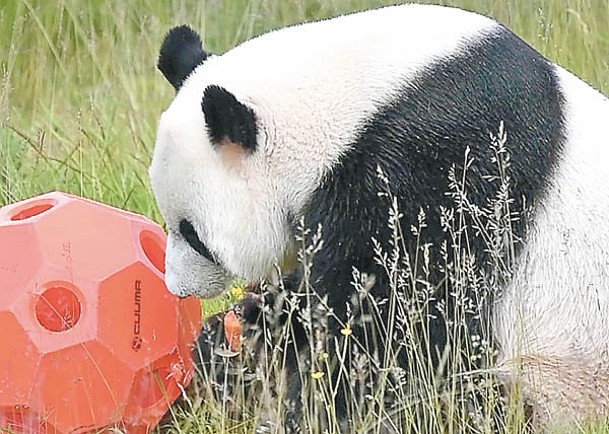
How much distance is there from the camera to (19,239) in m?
3.43

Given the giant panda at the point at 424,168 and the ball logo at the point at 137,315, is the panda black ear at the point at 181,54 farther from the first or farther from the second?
the ball logo at the point at 137,315

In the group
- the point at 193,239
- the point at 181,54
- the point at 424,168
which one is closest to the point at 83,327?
the point at 193,239

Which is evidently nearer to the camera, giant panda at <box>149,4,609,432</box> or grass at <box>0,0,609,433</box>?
giant panda at <box>149,4,609,432</box>

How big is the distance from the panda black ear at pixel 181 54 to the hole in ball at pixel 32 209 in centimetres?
53

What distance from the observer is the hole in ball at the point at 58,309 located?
3.38 m

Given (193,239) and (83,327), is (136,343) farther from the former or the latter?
(193,239)

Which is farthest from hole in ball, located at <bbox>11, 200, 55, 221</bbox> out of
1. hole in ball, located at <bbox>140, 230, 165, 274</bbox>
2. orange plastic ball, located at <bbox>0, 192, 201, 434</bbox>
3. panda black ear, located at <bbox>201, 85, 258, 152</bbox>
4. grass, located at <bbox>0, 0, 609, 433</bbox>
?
grass, located at <bbox>0, 0, 609, 433</bbox>

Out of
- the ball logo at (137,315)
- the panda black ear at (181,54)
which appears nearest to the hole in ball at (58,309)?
the ball logo at (137,315)

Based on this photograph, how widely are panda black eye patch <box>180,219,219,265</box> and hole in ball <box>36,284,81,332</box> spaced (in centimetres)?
36

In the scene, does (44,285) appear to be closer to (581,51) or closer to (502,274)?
(502,274)

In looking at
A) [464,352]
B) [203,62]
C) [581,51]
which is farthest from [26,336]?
[581,51]

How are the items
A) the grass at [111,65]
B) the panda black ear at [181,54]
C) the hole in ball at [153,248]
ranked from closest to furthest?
the panda black ear at [181,54], the hole in ball at [153,248], the grass at [111,65]

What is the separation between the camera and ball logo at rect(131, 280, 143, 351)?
344cm

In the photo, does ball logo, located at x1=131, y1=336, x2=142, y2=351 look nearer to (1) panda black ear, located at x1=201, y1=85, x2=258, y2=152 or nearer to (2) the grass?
(1) panda black ear, located at x1=201, y1=85, x2=258, y2=152
